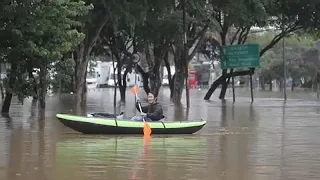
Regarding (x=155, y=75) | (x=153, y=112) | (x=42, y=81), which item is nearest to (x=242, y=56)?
(x=155, y=75)

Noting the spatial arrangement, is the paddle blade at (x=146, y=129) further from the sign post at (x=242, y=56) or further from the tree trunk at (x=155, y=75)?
the sign post at (x=242, y=56)

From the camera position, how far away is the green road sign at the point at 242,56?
42.4 m

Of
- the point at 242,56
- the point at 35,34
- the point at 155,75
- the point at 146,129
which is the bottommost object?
the point at 146,129

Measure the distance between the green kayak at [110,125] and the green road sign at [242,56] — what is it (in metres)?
27.0

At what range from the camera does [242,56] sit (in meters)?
42.4

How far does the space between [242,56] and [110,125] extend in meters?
28.0

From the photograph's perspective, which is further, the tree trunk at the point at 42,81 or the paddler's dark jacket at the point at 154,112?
the tree trunk at the point at 42,81

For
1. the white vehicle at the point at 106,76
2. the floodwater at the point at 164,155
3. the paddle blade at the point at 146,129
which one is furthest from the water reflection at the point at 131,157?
the white vehicle at the point at 106,76

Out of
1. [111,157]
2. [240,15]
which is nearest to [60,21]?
[111,157]

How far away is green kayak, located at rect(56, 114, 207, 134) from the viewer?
15508mm

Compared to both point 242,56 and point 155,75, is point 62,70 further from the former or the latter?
point 242,56

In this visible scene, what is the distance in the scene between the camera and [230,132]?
17891 millimetres

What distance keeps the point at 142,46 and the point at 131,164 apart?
2860 cm

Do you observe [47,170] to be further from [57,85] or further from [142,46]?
[142,46]
